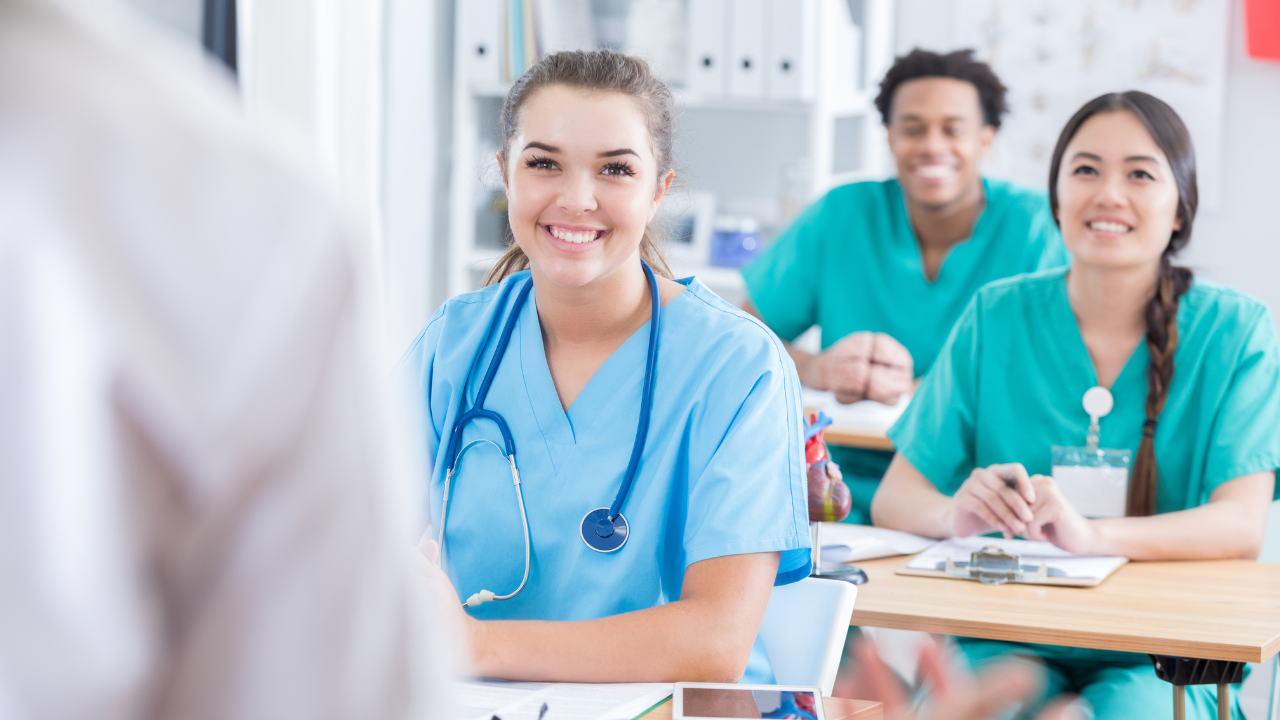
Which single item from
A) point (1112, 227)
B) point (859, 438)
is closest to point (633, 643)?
point (1112, 227)

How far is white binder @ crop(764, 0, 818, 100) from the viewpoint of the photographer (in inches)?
128

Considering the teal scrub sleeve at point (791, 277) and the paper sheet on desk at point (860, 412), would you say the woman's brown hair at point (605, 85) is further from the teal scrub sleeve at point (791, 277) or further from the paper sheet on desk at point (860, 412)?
the teal scrub sleeve at point (791, 277)

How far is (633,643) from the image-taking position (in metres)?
1.10

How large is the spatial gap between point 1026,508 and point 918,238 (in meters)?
1.18

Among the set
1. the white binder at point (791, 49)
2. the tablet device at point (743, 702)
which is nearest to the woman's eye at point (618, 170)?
the tablet device at point (743, 702)

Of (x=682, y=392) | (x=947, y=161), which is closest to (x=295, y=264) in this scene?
(x=682, y=392)

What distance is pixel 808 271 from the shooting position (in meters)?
2.77

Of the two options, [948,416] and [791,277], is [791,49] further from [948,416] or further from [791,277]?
[948,416]

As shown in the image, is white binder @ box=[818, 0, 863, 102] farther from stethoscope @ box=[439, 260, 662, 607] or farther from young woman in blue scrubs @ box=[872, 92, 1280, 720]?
stethoscope @ box=[439, 260, 662, 607]

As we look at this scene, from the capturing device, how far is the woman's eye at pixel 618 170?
53.7 inches

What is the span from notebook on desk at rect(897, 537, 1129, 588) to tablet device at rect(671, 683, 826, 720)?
2.20 feet

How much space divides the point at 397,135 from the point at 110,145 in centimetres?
340

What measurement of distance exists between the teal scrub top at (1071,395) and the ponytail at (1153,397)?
0.06ft

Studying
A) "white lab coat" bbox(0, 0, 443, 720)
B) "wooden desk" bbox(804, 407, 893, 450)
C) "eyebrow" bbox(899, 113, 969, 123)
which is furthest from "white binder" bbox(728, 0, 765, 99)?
"white lab coat" bbox(0, 0, 443, 720)
